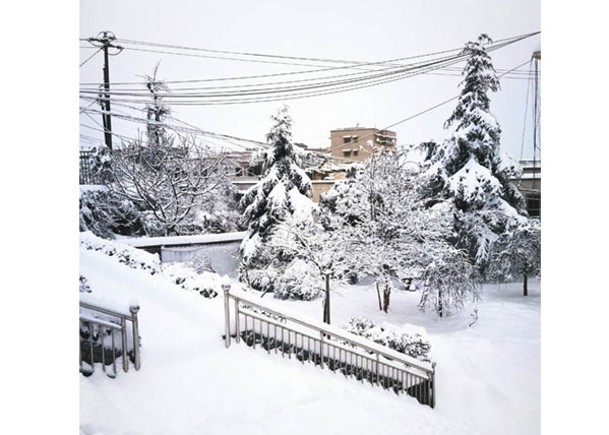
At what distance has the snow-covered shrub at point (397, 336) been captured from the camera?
1996 millimetres

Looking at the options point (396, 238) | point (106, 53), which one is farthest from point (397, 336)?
point (106, 53)

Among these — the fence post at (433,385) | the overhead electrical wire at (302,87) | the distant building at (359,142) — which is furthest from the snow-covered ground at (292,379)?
the overhead electrical wire at (302,87)

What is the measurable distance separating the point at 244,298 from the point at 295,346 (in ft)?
1.11

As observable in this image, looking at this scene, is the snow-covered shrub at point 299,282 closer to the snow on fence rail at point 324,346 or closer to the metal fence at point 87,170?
the snow on fence rail at point 324,346

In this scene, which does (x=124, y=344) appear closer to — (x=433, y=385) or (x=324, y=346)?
(x=324, y=346)

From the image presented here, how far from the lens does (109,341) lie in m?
1.93

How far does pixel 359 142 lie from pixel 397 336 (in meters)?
0.95

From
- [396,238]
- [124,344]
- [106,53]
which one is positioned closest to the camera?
[124,344]

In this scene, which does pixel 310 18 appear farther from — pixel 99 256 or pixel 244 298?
pixel 99 256

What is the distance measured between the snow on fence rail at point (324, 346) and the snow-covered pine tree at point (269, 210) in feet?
0.42

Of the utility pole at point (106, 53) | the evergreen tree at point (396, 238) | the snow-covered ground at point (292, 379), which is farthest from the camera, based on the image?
the utility pole at point (106, 53)
